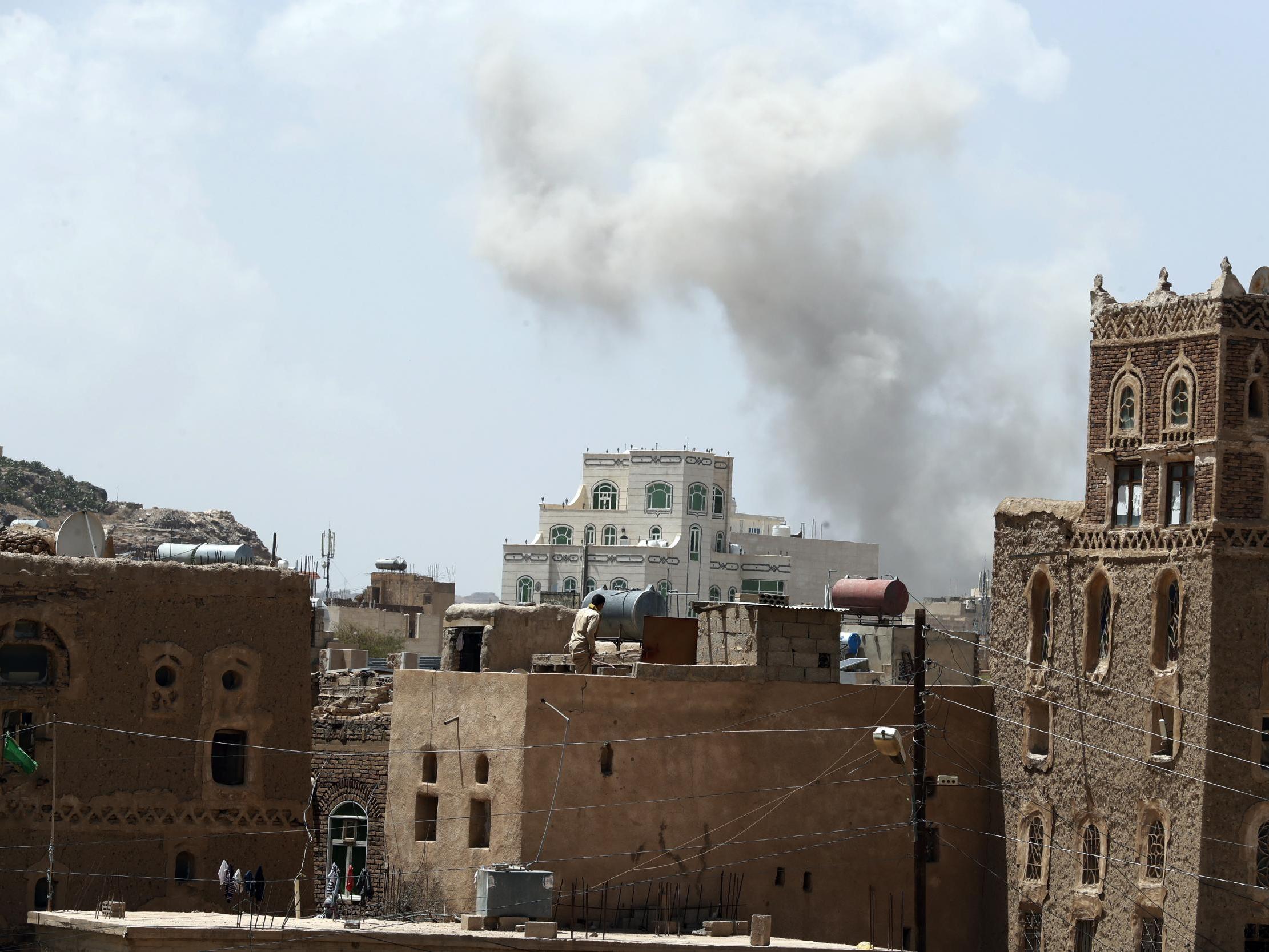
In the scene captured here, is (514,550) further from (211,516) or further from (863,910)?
(863,910)

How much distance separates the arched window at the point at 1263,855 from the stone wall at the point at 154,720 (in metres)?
17.8

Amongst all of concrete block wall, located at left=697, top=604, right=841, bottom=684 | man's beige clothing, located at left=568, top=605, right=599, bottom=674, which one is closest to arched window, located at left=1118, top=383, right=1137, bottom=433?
concrete block wall, located at left=697, top=604, right=841, bottom=684

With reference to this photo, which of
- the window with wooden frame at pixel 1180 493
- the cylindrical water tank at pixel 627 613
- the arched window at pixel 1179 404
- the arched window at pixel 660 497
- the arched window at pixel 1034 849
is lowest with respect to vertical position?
the arched window at pixel 1034 849

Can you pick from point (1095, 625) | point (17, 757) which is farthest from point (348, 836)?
point (1095, 625)

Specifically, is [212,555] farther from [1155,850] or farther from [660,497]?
[660,497]

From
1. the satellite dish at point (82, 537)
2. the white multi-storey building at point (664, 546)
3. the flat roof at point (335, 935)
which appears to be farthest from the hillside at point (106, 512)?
the flat roof at point (335, 935)

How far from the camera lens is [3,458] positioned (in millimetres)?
107688

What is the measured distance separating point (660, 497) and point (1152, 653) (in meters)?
74.4

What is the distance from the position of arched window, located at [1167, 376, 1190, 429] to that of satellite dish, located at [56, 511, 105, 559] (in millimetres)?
20372

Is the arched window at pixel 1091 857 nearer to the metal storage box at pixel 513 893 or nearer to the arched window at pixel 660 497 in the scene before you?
the metal storage box at pixel 513 893

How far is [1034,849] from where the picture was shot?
122 feet

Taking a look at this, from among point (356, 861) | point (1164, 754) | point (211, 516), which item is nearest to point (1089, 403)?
point (1164, 754)

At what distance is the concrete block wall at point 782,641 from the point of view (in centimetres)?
3731

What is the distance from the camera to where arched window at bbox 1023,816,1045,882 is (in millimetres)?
36906
